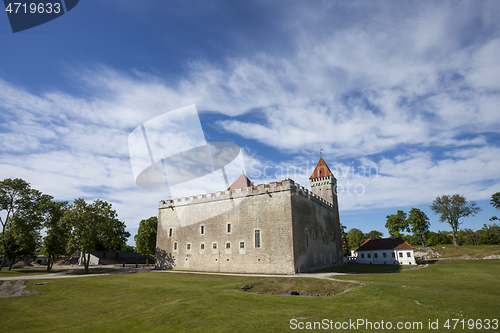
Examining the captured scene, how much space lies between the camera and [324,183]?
48.0m

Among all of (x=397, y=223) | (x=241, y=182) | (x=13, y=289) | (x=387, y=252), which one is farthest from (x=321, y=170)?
(x=13, y=289)

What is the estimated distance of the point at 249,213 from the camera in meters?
34.4

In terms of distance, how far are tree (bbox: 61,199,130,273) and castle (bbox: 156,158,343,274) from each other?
9253 millimetres

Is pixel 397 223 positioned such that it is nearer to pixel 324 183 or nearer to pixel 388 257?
pixel 388 257

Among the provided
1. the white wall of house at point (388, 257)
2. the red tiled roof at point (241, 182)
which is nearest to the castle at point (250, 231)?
the red tiled roof at point (241, 182)

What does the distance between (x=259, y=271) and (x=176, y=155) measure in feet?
67.4

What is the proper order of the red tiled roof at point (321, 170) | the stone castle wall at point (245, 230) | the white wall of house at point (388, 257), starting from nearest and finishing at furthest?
1. the stone castle wall at point (245, 230)
2. the white wall of house at point (388, 257)
3. the red tiled roof at point (321, 170)

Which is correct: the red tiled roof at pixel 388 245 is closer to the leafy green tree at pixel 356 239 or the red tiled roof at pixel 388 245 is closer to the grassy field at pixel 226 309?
the grassy field at pixel 226 309

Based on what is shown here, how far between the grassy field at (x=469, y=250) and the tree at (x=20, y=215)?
249ft

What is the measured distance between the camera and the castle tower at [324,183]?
47.4 meters

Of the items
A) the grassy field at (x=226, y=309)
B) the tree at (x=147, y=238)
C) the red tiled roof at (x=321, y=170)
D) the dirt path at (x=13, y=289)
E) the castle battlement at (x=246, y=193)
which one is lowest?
the dirt path at (x=13, y=289)

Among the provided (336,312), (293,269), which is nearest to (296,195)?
(293,269)

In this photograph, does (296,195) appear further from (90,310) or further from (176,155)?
(90,310)

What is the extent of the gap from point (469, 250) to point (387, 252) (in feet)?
63.5
